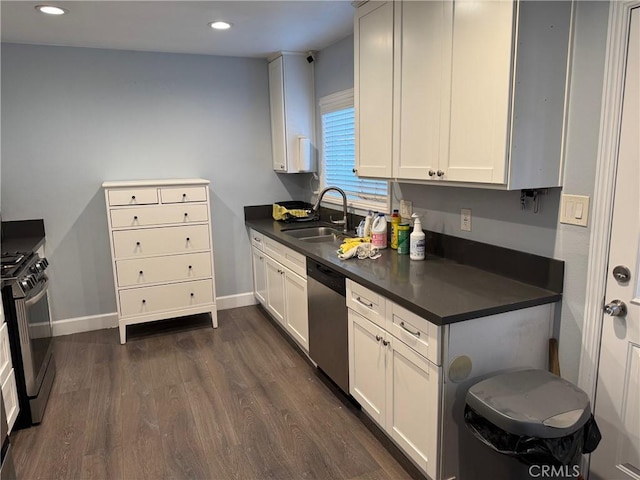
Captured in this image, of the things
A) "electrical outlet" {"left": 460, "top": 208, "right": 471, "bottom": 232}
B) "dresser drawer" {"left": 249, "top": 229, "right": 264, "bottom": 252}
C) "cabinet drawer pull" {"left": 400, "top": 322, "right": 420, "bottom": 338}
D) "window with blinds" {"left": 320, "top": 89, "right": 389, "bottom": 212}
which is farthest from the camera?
"dresser drawer" {"left": 249, "top": 229, "right": 264, "bottom": 252}

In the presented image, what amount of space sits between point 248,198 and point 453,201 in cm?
232

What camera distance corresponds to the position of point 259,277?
4.11 m

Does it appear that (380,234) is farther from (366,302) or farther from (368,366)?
(368,366)

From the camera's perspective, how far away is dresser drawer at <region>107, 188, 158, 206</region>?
11.1 feet

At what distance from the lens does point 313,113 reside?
4.02 m

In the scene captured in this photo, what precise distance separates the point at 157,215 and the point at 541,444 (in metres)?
3.05

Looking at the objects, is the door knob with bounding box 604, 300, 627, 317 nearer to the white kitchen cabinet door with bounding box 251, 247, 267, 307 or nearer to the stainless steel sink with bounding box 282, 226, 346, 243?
the stainless steel sink with bounding box 282, 226, 346, 243

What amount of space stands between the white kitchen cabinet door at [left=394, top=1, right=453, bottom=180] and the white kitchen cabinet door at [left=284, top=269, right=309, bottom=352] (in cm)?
110

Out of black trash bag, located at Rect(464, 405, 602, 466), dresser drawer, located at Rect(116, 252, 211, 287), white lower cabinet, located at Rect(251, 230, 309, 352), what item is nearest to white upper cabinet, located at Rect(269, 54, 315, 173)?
white lower cabinet, located at Rect(251, 230, 309, 352)

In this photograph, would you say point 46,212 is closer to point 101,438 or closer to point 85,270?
point 85,270

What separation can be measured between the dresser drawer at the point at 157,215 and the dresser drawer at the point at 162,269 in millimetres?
292

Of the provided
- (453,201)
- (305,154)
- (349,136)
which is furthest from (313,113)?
(453,201)

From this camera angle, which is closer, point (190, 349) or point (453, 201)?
point (453, 201)

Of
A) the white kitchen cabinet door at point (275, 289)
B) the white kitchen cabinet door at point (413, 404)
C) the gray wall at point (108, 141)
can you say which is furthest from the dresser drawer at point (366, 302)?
the gray wall at point (108, 141)
